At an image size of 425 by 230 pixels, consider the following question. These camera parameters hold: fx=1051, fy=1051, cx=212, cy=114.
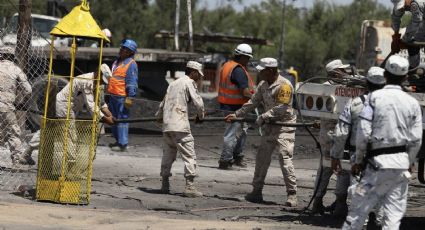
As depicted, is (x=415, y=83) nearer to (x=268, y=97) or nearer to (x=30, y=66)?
(x=268, y=97)

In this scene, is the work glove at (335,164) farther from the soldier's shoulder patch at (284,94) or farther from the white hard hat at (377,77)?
the soldier's shoulder patch at (284,94)

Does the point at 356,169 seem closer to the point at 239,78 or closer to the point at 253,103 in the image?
the point at 253,103

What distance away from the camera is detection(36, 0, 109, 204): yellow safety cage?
1220cm

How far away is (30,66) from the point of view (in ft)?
54.5

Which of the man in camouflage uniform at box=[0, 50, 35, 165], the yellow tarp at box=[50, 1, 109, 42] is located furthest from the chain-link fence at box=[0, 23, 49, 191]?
the yellow tarp at box=[50, 1, 109, 42]

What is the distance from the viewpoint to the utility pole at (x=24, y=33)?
15898mm

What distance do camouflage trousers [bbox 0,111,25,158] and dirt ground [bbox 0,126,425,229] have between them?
2.56 ft

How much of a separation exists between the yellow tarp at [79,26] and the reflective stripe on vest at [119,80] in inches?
205

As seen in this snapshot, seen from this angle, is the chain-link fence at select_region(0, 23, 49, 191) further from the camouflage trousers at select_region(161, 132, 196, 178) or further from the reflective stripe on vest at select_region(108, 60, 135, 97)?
the reflective stripe on vest at select_region(108, 60, 135, 97)

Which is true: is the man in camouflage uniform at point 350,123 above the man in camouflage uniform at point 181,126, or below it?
above

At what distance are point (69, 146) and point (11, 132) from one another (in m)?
2.64

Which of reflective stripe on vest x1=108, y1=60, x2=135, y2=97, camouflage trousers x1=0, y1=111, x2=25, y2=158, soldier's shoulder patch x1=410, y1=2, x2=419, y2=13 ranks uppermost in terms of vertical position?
soldier's shoulder patch x1=410, y1=2, x2=419, y2=13

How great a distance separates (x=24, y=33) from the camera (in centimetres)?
1587

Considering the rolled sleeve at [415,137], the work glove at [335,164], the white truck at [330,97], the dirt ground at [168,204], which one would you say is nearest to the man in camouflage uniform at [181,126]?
the dirt ground at [168,204]
